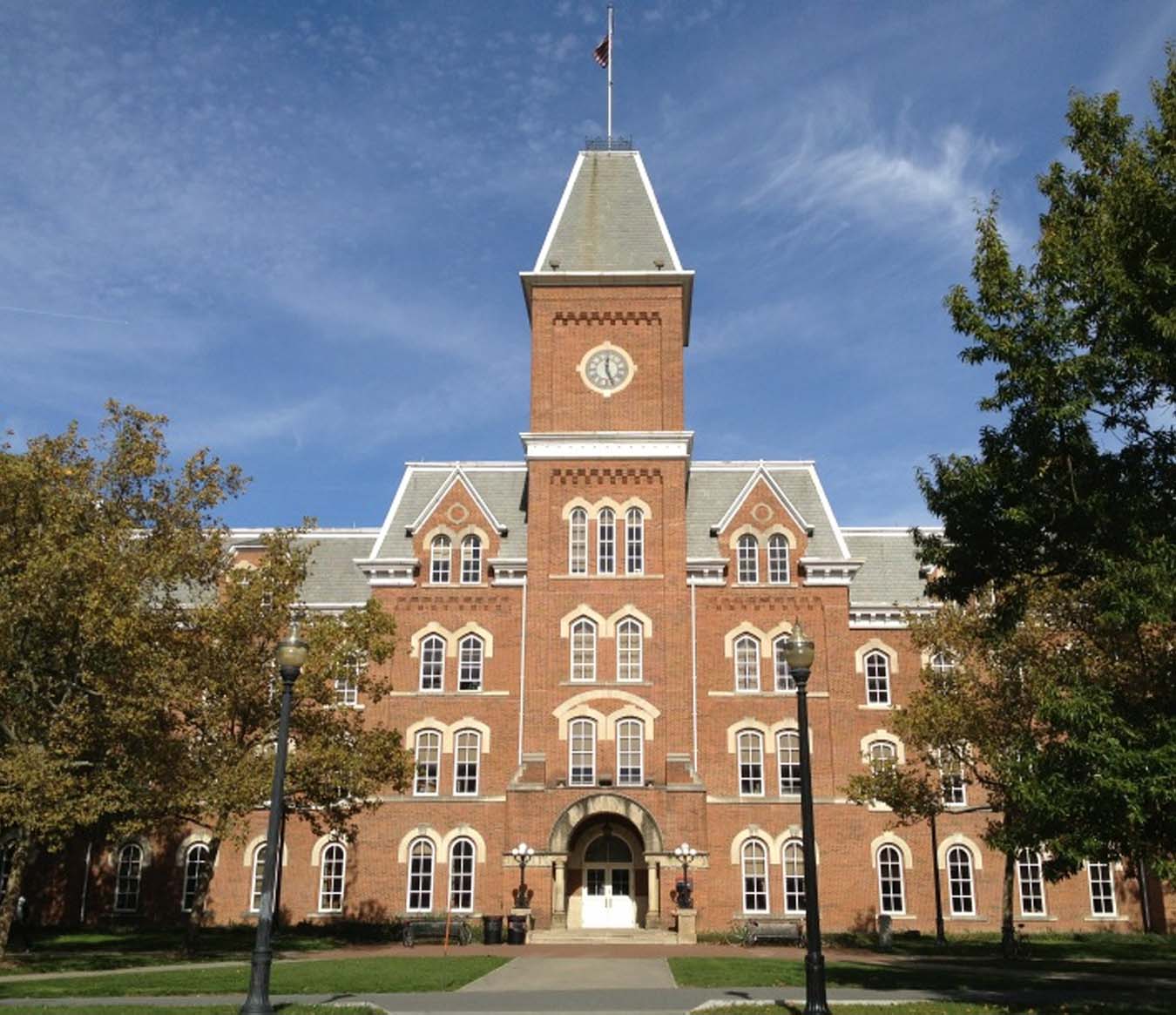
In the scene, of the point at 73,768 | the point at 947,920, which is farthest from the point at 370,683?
the point at 947,920

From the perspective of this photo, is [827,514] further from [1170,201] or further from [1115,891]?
[1170,201]

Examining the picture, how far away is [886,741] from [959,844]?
443 cm

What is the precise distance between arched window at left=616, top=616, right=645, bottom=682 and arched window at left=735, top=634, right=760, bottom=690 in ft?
Result: 13.0

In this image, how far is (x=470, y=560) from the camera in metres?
42.9

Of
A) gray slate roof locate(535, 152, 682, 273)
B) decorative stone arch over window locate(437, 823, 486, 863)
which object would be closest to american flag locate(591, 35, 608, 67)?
gray slate roof locate(535, 152, 682, 273)

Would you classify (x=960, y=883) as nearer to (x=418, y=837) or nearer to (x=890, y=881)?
(x=890, y=881)

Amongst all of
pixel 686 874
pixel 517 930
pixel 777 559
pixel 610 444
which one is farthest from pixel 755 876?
pixel 610 444

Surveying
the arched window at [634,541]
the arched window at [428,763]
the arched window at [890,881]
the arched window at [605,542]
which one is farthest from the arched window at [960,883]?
the arched window at [428,763]

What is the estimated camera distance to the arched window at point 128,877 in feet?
136

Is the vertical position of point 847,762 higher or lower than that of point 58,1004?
higher

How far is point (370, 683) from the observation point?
3175 centimetres

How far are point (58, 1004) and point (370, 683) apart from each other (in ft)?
44.3

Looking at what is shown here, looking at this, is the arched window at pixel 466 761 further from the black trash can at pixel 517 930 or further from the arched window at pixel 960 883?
the arched window at pixel 960 883

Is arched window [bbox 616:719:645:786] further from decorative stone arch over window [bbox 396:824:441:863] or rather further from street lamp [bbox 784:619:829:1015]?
street lamp [bbox 784:619:829:1015]
